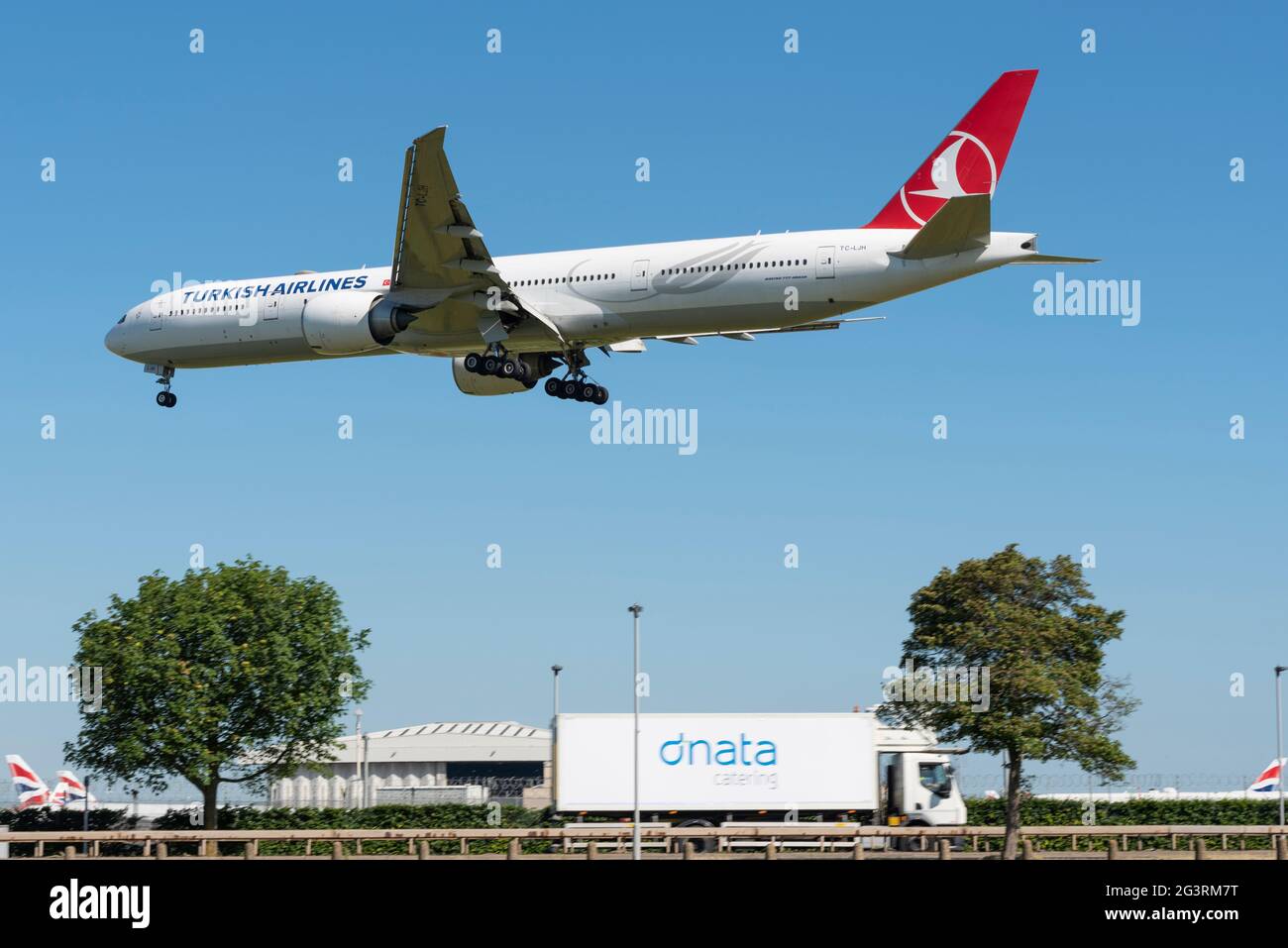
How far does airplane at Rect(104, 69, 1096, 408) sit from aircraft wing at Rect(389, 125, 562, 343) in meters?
0.04

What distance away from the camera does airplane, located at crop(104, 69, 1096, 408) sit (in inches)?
1446

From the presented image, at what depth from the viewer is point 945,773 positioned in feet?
155

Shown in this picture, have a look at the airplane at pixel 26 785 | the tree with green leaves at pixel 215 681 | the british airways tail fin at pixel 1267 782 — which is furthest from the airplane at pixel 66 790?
the british airways tail fin at pixel 1267 782

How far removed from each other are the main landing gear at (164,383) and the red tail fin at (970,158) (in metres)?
20.2

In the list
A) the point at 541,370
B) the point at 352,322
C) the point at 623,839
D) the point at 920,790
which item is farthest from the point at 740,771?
the point at 352,322

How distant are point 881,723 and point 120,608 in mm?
27961

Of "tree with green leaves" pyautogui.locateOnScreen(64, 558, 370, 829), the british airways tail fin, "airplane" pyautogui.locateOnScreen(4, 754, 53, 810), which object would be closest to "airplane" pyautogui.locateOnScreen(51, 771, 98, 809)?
"airplane" pyautogui.locateOnScreen(4, 754, 53, 810)

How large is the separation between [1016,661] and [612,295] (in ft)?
57.7

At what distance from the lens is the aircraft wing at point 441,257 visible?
37.2 meters

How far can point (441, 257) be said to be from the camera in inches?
1560

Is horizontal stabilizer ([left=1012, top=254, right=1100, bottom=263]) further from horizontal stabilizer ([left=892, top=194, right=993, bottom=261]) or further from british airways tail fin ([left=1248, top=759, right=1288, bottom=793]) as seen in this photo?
british airways tail fin ([left=1248, top=759, right=1288, bottom=793])

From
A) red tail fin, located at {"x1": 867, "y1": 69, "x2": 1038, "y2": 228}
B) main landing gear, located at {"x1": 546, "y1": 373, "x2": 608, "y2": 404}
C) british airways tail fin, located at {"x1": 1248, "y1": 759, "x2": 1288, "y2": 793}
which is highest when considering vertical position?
red tail fin, located at {"x1": 867, "y1": 69, "x2": 1038, "y2": 228}

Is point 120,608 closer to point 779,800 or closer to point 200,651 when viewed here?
point 200,651
